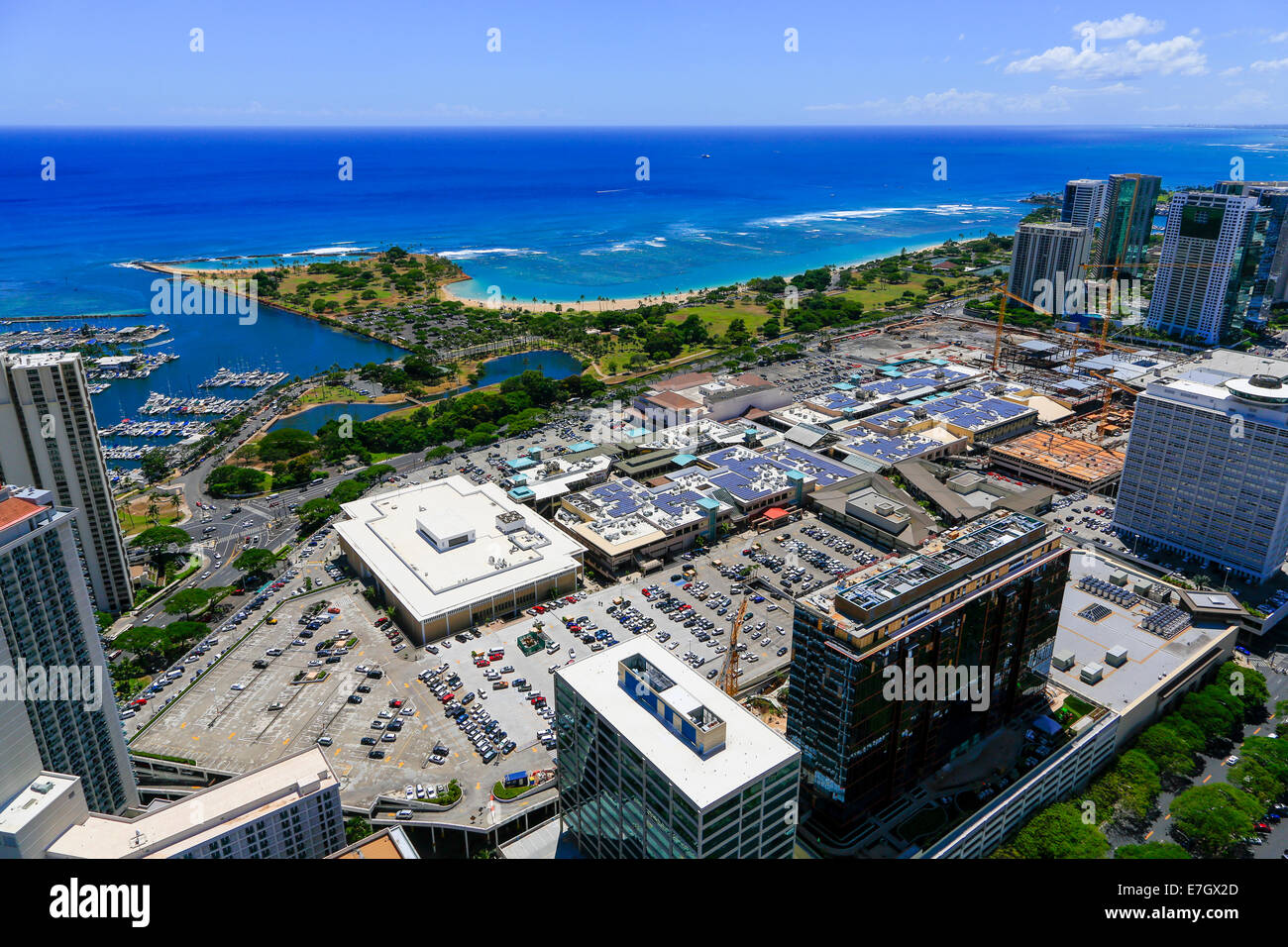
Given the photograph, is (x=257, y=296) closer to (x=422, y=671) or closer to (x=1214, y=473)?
(x=422, y=671)

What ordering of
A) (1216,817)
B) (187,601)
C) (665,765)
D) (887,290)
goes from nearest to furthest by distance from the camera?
(665,765), (1216,817), (187,601), (887,290)

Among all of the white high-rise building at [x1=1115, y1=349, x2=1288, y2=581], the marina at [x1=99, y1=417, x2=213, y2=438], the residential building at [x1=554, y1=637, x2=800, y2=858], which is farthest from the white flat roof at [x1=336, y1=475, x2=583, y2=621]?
the white high-rise building at [x1=1115, y1=349, x2=1288, y2=581]

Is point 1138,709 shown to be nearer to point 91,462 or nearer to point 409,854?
point 409,854

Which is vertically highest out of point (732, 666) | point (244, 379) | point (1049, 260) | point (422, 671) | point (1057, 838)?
point (1049, 260)

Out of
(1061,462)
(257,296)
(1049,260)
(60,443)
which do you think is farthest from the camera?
(257,296)

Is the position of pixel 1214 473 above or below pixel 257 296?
below

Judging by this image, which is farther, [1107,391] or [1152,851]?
[1107,391]

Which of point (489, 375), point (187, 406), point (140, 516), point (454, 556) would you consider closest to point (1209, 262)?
point (489, 375)

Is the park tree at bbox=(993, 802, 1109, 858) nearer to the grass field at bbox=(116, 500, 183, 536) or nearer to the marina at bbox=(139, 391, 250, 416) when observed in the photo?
the grass field at bbox=(116, 500, 183, 536)
